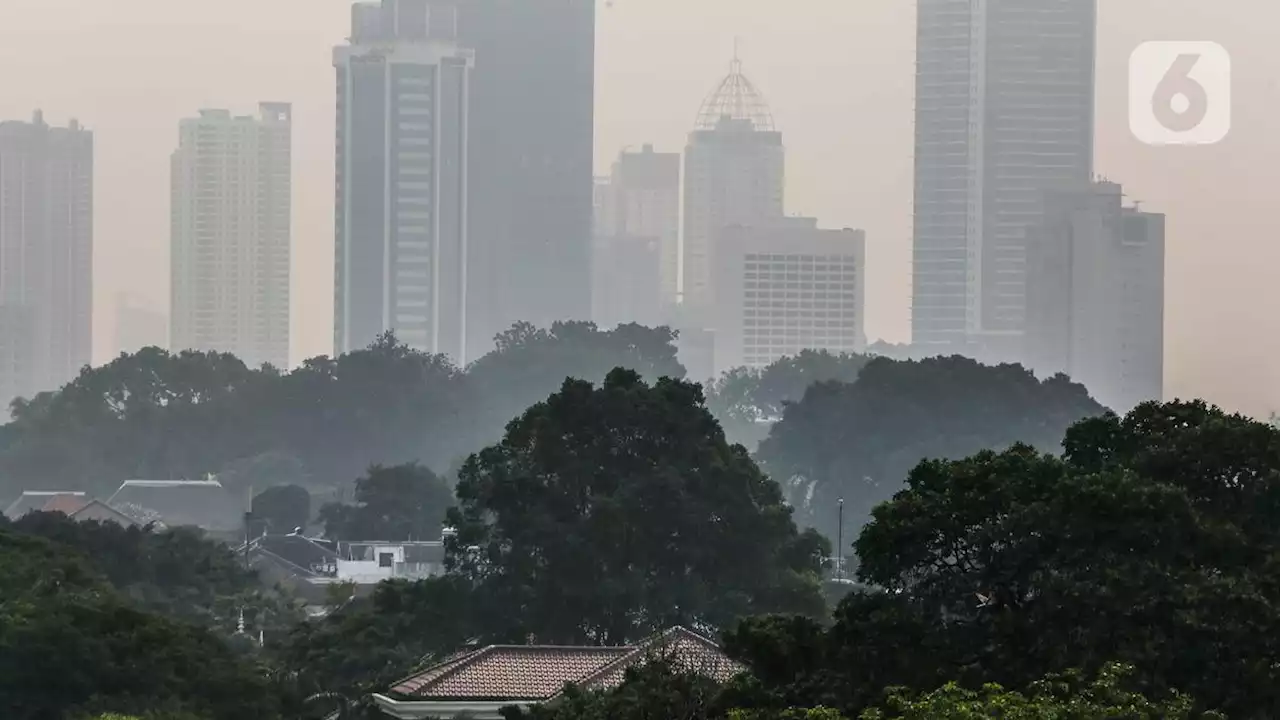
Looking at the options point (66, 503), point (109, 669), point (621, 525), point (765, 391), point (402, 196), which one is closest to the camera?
point (109, 669)

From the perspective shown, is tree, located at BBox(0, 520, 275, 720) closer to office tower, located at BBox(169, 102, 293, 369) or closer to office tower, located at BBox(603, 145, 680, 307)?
office tower, located at BBox(169, 102, 293, 369)

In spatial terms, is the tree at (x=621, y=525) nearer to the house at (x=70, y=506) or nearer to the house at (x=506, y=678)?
the house at (x=506, y=678)

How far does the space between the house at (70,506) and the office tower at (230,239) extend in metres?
60.7

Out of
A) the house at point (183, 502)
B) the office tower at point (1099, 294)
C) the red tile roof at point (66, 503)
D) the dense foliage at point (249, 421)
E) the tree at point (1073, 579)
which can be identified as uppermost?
the office tower at point (1099, 294)

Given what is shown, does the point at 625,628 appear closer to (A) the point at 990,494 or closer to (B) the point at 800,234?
(A) the point at 990,494

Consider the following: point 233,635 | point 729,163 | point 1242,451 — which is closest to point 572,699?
point 1242,451

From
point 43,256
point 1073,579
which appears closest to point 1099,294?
point 43,256

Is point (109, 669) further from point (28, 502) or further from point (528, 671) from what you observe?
point (28, 502)

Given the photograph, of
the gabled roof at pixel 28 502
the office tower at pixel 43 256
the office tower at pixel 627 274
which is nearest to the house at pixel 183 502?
the gabled roof at pixel 28 502

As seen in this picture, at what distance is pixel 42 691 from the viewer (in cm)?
2470

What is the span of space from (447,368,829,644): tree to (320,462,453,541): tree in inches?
1276

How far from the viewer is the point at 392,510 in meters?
65.8

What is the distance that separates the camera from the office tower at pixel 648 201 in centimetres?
15312

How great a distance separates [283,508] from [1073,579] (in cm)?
5760
